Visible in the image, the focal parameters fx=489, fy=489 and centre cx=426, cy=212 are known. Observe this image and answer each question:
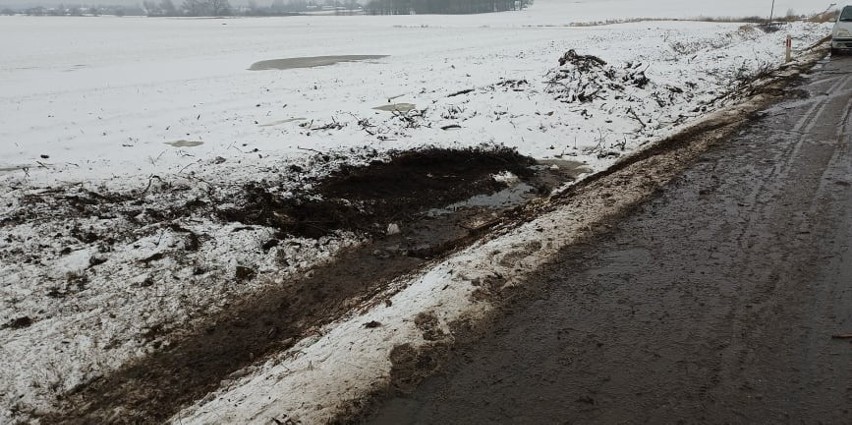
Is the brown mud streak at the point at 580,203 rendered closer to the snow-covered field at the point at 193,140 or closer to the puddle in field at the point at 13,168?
the snow-covered field at the point at 193,140

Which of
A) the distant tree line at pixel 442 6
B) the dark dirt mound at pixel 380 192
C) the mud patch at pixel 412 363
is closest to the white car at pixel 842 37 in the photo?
the dark dirt mound at pixel 380 192

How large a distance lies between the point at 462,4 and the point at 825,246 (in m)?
129

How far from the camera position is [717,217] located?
605 cm

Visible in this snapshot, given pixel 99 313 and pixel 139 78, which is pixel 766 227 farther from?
pixel 139 78

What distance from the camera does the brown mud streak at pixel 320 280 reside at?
390 cm

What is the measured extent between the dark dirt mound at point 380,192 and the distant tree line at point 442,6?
121370mm

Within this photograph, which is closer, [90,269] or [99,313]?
[99,313]

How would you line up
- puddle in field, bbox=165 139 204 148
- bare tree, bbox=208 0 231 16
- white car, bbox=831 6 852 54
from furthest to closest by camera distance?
1. bare tree, bbox=208 0 231 16
2. white car, bbox=831 6 852 54
3. puddle in field, bbox=165 139 204 148

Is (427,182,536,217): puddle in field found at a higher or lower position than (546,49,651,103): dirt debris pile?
lower

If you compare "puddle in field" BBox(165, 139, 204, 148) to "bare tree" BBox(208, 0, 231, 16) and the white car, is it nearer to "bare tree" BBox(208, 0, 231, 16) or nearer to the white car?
the white car

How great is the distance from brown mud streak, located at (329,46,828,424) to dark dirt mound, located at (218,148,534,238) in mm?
1465

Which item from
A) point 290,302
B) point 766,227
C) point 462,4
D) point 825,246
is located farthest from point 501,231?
point 462,4

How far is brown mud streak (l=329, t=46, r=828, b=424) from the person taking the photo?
3.59m

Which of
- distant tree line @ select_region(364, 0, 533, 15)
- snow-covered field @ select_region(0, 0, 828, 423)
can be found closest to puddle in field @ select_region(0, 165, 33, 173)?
snow-covered field @ select_region(0, 0, 828, 423)
